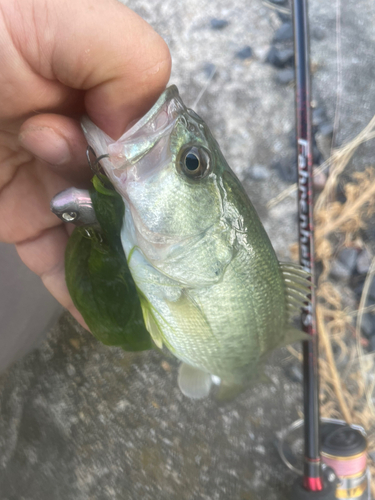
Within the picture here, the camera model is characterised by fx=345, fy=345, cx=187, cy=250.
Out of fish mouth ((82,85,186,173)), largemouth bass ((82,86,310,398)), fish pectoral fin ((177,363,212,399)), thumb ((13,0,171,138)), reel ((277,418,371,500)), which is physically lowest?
reel ((277,418,371,500))

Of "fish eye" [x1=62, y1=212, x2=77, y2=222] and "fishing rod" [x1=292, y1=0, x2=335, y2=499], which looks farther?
"fishing rod" [x1=292, y1=0, x2=335, y2=499]

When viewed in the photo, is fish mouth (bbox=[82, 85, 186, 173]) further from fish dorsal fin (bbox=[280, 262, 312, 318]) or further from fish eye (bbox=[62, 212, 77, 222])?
fish dorsal fin (bbox=[280, 262, 312, 318])

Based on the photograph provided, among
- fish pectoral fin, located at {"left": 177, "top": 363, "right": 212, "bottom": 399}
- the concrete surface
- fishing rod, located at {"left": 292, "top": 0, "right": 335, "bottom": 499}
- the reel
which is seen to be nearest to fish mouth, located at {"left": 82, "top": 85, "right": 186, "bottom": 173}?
fishing rod, located at {"left": 292, "top": 0, "right": 335, "bottom": 499}

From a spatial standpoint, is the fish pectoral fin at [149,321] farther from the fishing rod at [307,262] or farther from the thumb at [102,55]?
the fishing rod at [307,262]

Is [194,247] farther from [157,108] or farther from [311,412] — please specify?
[311,412]

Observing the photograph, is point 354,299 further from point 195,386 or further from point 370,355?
point 195,386

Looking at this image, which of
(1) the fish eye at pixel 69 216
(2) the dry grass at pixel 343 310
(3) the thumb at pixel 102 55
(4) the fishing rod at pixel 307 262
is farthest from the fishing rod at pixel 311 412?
(1) the fish eye at pixel 69 216

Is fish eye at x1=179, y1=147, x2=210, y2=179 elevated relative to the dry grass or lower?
elevated
